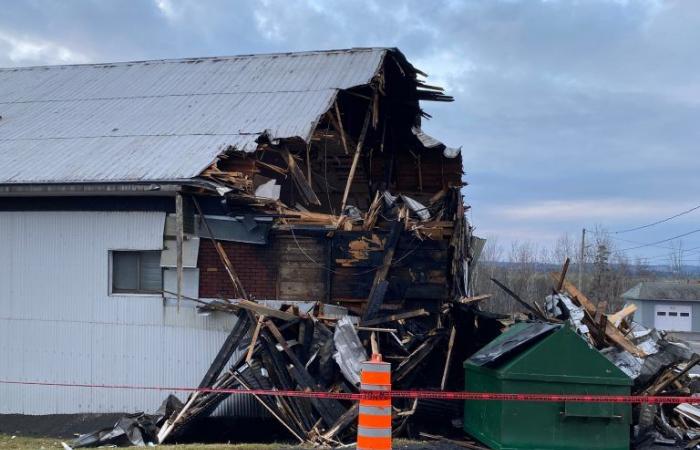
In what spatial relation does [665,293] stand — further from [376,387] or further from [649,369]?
[376,387]

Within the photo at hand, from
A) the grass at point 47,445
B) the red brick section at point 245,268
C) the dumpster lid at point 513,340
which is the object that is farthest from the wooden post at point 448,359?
the red brick section at point 245,268

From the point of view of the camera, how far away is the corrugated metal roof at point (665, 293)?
53.0 metres

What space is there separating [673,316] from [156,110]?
48.7 metres

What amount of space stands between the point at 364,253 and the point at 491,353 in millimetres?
2978

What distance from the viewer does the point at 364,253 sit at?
11680mm

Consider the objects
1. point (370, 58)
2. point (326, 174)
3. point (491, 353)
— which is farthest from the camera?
point (326, 174)

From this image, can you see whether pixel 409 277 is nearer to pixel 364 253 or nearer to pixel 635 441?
pixel 364 253

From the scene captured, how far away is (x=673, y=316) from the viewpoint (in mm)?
54594

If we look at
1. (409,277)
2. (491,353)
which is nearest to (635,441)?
(491,353)

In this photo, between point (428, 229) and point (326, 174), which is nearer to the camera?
point (428, 229)

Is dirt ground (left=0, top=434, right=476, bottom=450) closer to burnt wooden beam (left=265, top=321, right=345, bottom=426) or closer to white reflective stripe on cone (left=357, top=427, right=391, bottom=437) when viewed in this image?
burnt wooden beam (left=265, top=321, right=345, bottom=426)

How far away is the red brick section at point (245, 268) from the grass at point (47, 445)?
118 inches

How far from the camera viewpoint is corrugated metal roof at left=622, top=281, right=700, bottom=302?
174 ft

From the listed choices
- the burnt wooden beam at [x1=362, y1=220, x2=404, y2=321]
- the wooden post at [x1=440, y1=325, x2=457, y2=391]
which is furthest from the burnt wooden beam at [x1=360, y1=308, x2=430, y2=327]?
the wooden post at [x1=440, y1=325, x2=457, y2=391]
